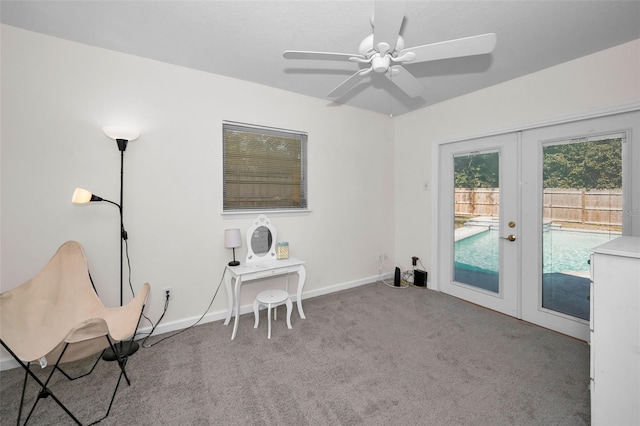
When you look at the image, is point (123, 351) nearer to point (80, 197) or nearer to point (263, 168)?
point (80, 197)

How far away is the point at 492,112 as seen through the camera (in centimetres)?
310

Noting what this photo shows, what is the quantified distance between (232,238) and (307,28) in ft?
6.55

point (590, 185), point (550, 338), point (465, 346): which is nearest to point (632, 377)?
point (465, 346)

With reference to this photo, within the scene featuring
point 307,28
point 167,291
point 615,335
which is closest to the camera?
point 615,335

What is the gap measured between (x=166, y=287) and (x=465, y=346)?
2906mm

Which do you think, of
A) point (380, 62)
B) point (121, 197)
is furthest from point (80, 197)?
point (380, 62)

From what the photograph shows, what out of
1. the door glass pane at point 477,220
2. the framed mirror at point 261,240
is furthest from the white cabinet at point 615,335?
the framed mirror at point 261,240

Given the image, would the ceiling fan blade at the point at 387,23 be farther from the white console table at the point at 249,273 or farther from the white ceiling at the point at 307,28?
the white console table at the point at 249,273

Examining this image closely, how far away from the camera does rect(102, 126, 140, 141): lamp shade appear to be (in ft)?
7.15

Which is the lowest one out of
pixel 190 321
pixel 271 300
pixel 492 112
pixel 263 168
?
pixel 190 321

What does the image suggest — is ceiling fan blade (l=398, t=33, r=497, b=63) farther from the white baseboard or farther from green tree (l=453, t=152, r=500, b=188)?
the white baseboard

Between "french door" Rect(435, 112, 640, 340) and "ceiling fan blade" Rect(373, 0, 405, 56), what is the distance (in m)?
2.24

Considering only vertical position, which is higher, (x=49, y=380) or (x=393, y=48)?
(x=393, y=48)

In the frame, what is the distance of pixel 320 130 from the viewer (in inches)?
140
